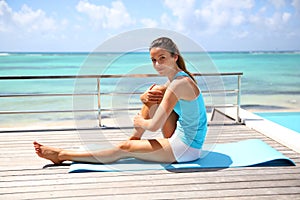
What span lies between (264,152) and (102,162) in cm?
145

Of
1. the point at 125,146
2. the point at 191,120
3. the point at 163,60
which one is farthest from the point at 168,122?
the point at 163,60

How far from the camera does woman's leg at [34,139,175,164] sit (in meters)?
2.74

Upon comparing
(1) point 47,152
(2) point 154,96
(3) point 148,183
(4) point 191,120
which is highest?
(2) point 154,96

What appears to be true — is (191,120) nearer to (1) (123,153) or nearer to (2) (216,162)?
(2) (216,162)

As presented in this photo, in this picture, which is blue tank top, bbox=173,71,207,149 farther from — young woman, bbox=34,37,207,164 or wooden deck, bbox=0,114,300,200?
wooden deck, bbox=0,114,300,200

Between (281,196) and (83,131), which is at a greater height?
(83,131)

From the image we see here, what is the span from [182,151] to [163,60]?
74 cm

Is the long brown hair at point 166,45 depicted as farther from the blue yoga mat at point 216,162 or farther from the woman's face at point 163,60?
the blue yoga mat at point 216,162

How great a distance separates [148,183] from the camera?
8.18ft

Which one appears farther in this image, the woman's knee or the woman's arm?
the woman's knee

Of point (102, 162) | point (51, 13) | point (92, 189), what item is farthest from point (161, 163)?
point (51, 13)

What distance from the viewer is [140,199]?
223cm

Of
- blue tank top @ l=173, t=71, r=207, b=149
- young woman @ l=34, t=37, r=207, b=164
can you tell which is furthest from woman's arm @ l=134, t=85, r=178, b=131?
A: blue tank top @ l=173, t=71, r=207, b=149

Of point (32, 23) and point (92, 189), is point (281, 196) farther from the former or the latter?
point (32, 23)
